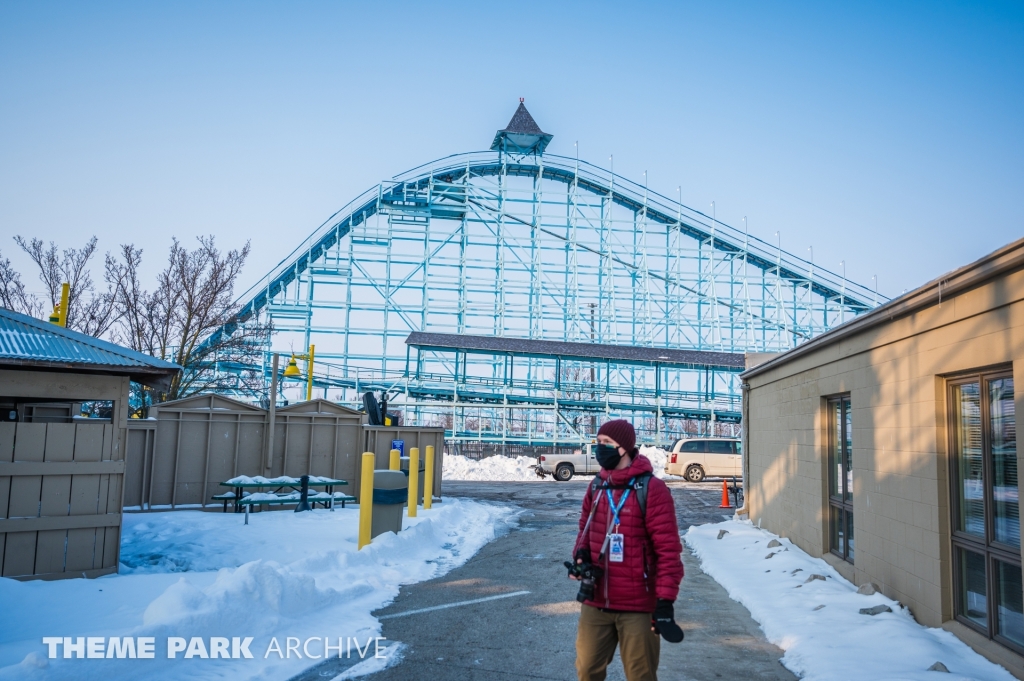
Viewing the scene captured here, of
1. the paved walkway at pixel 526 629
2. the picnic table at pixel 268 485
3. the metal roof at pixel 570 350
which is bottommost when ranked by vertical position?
the paved walkway at pixel 526 629

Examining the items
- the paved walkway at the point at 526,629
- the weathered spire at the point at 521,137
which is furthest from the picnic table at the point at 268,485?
the weathered spire at the point at 521,137

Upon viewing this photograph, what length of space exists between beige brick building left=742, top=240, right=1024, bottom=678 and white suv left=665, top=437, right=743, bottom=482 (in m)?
18.3

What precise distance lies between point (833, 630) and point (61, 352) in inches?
315

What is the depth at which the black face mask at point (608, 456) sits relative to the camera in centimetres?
441

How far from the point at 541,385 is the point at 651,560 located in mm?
31886

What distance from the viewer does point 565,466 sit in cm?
2898

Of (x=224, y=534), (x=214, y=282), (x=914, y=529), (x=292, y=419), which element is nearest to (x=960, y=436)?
(x=914, y=529)

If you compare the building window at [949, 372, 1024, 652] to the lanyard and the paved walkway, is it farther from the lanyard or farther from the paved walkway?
the lanyard

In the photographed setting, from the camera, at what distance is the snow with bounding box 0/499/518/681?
210 inches

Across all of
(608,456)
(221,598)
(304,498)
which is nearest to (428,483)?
(304,498)

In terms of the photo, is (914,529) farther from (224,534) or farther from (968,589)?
(224,534)

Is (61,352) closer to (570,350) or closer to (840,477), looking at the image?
(840,477)

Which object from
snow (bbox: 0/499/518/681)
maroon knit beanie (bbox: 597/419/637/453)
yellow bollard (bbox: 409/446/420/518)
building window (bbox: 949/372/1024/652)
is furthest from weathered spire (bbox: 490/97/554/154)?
maroon knit beanie (bbox: 597/419/637/453)

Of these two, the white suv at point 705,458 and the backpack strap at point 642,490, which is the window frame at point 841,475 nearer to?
the backpack strap at point 642,490
